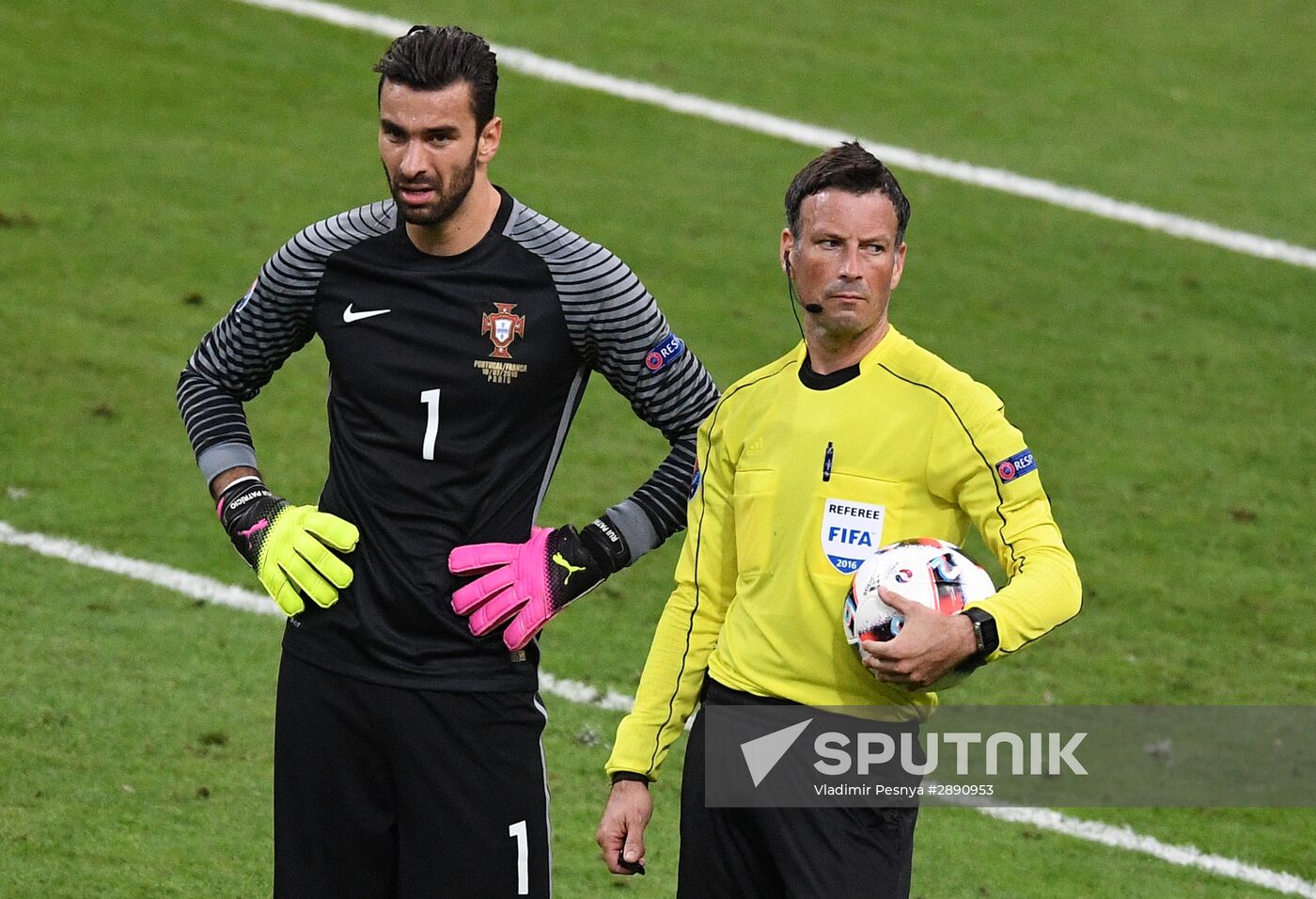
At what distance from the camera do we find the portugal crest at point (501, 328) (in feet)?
15.1

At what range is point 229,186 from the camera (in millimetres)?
12508

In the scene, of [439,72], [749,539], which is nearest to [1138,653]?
[749,539]

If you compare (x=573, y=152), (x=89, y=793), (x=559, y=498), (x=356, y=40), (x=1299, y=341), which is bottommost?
(x=89, y=793)

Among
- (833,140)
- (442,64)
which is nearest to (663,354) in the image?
A: (442,64)

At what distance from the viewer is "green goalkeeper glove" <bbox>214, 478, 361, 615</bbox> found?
15.0 feet

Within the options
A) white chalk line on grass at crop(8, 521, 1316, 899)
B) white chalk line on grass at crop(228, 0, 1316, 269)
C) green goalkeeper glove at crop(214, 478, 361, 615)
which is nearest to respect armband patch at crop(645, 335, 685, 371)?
green goalkeeper glove at crop(214, 478, 361, 615)

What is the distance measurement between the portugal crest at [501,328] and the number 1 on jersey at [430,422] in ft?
0.59

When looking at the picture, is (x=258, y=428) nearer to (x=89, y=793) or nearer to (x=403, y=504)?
(x=89, y=793)

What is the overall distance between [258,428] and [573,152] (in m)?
4.32

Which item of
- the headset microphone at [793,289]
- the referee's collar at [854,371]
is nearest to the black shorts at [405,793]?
the referee's collar at [854,371]

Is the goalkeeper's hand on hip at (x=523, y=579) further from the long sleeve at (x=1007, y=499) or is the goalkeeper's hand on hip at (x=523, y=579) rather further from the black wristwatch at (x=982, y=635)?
the black wristwatch at (x=982, y=635)

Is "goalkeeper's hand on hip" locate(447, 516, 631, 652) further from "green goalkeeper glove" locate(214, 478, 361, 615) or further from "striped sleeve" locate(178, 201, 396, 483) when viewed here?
"striped sleeve" locate(178, 201, 396, 483)

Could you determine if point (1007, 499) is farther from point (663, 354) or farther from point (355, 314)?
point (355, 314)

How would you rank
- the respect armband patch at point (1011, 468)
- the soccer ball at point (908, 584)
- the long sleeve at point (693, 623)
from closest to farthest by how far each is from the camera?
1. the soccer ball at point (908, 584)
2. the respect armband patch at point (1011, 468)
3. the long sleeve at point (693, 623)
